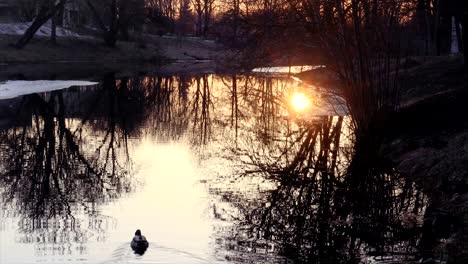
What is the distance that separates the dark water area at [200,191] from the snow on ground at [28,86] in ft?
22.0

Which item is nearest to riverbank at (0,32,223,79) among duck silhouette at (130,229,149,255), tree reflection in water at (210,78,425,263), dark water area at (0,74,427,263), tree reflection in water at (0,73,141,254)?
tree reflection in water at (0,73,141,254)

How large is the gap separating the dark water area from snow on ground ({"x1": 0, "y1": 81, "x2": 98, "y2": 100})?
671 centimetres

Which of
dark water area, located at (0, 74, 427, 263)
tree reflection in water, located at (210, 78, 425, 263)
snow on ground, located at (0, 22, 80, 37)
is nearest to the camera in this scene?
dark water area, located at (0, 74, 427, 263)

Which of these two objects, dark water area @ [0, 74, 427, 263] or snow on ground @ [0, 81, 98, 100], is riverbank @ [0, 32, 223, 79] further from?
dark water area @ [0, 74, 427, 263]

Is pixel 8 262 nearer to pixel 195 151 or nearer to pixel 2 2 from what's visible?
pixel 195 151

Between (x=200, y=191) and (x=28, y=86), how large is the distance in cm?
2769

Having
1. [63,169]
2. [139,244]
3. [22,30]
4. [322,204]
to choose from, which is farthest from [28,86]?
[139,244]

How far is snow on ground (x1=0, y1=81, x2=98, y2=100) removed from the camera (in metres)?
38.3

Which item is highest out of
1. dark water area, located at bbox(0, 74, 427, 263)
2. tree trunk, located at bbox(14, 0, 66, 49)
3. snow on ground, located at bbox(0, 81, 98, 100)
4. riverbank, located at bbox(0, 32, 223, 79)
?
tree trunk, located at bbox(14, 0, 66, 49)

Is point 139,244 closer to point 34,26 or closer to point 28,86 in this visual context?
point 28,86

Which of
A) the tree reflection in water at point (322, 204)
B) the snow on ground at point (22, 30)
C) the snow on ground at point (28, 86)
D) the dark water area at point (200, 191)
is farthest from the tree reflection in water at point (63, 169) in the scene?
the snow on ground at point (22, 30)

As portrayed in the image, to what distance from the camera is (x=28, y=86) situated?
4138cm

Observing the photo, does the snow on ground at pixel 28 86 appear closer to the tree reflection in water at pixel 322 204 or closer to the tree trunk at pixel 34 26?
the tree trunk at pixel 34 26

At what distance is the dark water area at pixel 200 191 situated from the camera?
39.9ft
